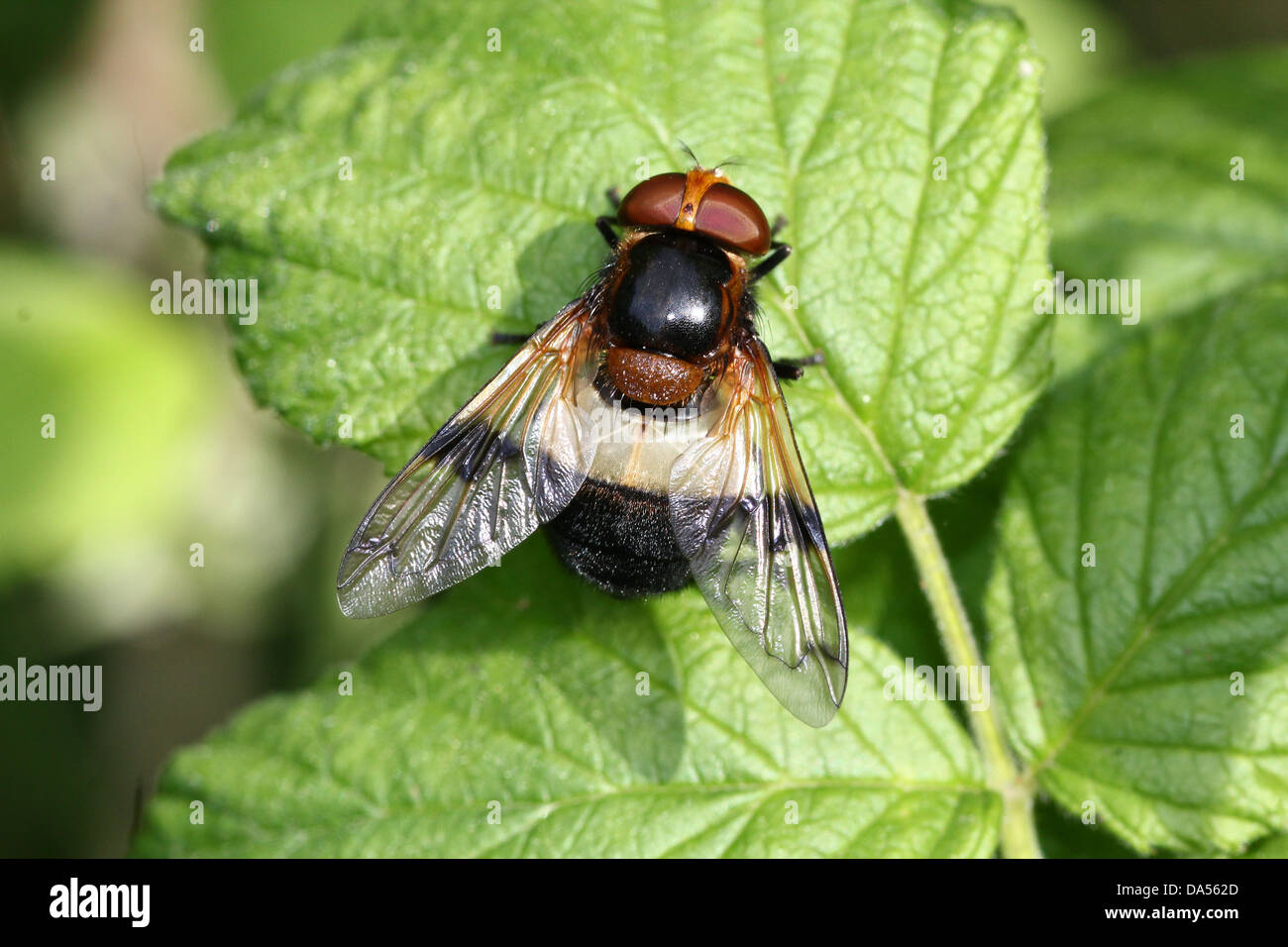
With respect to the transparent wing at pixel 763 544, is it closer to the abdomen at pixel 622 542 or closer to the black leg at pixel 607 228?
the abdomen at pixel 622 542

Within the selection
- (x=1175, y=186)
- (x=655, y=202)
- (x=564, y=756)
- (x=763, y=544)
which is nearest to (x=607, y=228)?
(x=655, y=202)

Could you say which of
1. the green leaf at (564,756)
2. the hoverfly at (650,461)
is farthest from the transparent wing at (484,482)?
the green leaf at (564,756)

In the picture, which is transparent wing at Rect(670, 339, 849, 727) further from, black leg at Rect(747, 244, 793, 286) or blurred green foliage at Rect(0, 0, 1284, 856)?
blurred green foliage at Rect(0, 0, 1284, 856)

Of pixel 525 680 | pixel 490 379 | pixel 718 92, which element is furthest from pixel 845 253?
pixel 525 680

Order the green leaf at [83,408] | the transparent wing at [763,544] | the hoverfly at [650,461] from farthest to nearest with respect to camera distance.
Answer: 1. the green leaf at [83,408]
2. the hoverfly at [650,461]
3. the transparent wing at [763,544]

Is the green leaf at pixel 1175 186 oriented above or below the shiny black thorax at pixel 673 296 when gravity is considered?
above
